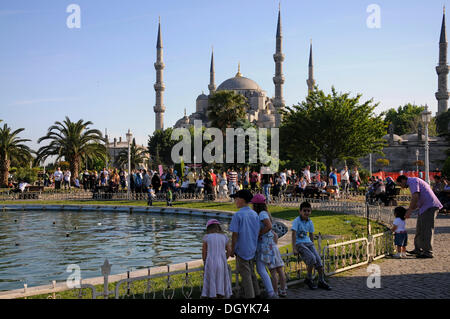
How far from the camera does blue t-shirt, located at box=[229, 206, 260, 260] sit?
5.44 metres

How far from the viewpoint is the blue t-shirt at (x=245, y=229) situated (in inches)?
214

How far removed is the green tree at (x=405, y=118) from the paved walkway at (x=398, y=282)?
7505 centimetres

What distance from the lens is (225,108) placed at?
119ft

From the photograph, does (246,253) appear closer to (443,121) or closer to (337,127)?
(337,127)

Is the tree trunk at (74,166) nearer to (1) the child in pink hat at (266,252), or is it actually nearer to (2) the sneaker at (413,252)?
(2) the sneaker at (413,252)

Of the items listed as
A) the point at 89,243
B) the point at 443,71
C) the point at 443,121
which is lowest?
the point at 89,243

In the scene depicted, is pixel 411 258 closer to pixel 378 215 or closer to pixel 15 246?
pixel 378 215

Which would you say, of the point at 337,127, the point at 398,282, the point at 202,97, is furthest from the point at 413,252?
Result: the point at 202,97

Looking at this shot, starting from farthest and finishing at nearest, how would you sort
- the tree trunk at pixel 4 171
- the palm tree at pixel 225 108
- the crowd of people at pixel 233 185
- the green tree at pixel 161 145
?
the green tree at pixel 161 145 → the palm tree at pixel 225 108 → the tree trunk at pixel 4 171 → the crowd of people at pixel 233 185

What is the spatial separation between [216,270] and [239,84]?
8888 centimetres

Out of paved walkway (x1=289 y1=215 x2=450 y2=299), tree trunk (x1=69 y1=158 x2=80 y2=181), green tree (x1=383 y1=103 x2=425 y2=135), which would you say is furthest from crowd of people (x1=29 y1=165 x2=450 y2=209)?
green tree (x1=383 y1=103 x2=425 y2=135)

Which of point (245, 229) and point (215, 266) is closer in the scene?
point (215, 266)

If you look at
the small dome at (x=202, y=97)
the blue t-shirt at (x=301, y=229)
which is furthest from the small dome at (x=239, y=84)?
the blue t-shirt at (x=301, y=229)
